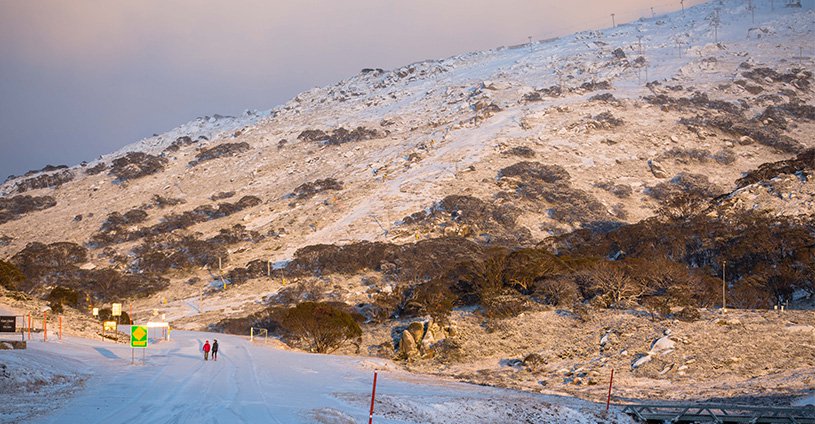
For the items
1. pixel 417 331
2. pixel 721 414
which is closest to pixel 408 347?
pixel 417 331

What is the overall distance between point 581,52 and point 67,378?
411 ft

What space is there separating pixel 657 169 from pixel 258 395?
220 feet

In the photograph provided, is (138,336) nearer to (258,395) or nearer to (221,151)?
(258,395)

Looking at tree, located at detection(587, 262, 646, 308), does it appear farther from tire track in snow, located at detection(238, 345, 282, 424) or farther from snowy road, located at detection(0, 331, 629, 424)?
tire track in snow, located at detection(238, 345, 282, 424)

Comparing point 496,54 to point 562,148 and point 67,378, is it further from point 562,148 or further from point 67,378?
point 67,378

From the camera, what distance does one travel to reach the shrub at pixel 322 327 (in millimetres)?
31375

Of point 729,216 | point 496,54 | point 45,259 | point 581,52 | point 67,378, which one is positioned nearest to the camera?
point 67,378

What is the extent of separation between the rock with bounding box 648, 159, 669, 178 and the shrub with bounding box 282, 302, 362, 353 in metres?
51.7

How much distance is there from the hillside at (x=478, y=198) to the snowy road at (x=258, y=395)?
18.3ft

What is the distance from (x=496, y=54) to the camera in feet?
463

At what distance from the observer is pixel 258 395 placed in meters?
16.2

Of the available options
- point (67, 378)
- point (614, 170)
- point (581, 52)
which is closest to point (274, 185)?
point (614, 170)

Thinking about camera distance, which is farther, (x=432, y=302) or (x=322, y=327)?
(x=432, y=302)

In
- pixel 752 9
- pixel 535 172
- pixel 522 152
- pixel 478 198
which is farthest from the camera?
pixel 752 9
